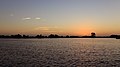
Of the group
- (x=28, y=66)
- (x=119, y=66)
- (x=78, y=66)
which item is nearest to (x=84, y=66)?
(x=78, y=66)

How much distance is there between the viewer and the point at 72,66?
132 ft

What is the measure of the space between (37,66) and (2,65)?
263 inches

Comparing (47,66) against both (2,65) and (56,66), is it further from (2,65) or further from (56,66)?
(2,65)

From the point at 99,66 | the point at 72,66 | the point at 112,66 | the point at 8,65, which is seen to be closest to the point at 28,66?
the point at 8,65

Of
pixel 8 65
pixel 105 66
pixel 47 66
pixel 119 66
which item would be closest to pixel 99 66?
pixel 105 66

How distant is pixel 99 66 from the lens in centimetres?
4038

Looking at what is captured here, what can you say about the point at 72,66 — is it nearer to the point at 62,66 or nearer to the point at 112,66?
the point at 62,66

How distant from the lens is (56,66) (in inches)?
1596

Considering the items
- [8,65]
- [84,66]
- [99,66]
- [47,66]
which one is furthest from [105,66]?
[8,65]

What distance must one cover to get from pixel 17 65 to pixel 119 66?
757 inches

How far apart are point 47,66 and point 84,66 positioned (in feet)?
23.1

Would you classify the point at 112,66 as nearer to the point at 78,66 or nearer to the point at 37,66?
the point at 78,66

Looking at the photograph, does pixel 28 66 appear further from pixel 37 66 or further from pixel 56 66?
pixel 56 66

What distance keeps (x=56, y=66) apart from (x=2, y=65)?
1018 centimetres
